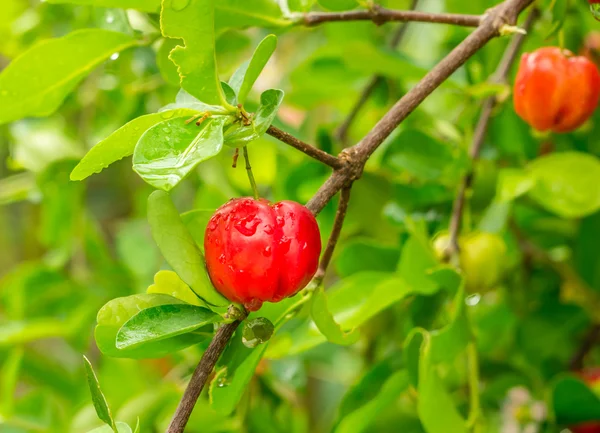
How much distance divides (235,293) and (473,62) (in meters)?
0.62

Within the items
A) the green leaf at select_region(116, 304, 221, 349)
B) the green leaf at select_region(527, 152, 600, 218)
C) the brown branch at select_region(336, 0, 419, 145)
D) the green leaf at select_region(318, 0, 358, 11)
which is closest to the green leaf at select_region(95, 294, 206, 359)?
the green leaf at select_region(116, 304, 221, 349)

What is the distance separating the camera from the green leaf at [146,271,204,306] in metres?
0.60

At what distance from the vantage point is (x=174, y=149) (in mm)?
499

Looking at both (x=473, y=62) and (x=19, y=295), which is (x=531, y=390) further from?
(x=19, y=295)

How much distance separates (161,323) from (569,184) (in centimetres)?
58

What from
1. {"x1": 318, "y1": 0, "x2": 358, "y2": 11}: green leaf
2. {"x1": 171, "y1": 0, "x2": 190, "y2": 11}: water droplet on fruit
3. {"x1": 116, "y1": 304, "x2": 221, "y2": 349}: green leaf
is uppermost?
{"x1": 171, "y1": 0, "x2": 190, "y2": 11}: water droplet on fruit

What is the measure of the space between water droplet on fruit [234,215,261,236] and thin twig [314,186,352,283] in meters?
0.08

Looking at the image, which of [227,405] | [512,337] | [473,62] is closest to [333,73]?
[473,62]

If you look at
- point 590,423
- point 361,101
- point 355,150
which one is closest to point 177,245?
point 355,150

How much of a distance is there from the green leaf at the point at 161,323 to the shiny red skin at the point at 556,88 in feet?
1.43

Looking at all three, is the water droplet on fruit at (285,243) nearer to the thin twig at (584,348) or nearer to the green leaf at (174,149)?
the green leaf at (174,149)

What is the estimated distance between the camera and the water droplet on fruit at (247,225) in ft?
1.79

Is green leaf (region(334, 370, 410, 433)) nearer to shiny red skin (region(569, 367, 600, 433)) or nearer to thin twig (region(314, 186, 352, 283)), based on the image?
thin twig (region(314, 186, 352, 283))

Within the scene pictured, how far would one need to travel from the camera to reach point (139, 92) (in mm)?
1126
